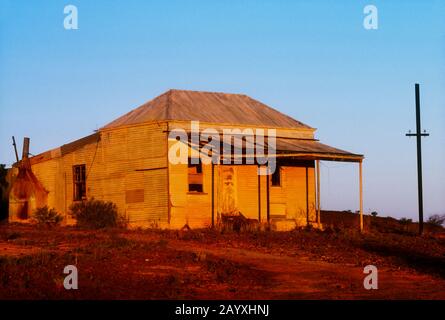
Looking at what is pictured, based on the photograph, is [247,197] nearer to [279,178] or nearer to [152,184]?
[279,178]

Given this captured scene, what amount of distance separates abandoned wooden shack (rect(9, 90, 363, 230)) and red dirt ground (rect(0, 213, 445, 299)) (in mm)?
1738

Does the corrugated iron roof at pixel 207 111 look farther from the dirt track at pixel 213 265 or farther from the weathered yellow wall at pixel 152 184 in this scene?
the dirt track at pixel 213 265

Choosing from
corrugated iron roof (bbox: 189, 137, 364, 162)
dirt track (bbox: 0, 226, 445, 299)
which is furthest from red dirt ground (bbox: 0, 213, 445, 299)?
corrugated iron roof (bbox: 189, 137, 364, 162)

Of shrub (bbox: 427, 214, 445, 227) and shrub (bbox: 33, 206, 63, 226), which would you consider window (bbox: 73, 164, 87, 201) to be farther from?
shrub (bbox: 427, 214, 445, 227)

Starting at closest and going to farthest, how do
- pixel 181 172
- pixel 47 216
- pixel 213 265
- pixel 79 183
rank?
pixel 213 265
pixel 181 172
pixel 47 216
pixel 79 183

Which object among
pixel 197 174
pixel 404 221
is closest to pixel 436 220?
pixel 404 221

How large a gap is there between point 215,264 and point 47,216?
1285 centimetres

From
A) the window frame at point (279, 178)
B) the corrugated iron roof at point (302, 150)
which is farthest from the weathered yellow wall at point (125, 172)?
the window frame at point (279, 178)

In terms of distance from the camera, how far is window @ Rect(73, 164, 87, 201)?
95.7 feet

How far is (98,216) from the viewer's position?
2747cm

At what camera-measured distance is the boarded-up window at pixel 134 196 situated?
27011 millimetres

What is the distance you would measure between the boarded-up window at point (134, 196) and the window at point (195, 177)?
5.42 ft
